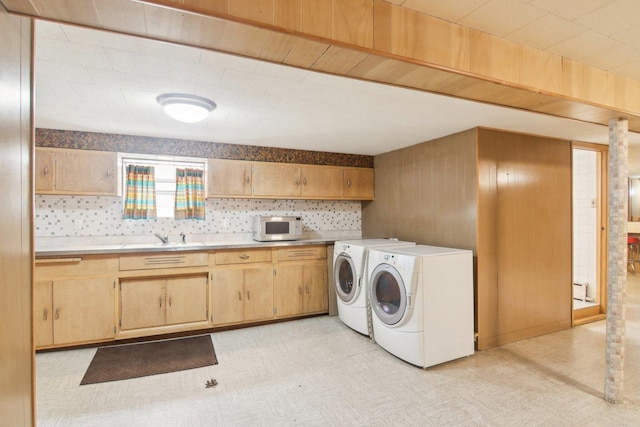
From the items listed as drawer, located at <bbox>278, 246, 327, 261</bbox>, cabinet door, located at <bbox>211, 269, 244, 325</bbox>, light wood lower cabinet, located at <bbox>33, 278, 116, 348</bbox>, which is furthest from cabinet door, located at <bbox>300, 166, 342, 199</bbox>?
light wood lower cabinet, located at <bbox>33, 278, 116, 348</bbox>

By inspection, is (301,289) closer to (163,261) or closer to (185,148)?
(163,261)

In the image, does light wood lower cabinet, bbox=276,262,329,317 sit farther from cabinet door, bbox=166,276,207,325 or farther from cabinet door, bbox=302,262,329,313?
cabinet door, bbox=166,276,207,325

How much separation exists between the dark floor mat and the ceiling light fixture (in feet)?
6.86

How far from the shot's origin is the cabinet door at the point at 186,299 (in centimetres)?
342

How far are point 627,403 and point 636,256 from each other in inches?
262

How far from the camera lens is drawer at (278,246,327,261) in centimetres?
395

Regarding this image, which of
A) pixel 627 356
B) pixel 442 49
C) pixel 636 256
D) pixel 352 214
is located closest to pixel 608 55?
pixel 442 49

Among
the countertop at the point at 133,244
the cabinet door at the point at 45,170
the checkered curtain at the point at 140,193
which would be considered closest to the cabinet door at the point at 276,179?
the countertop at the point at 133,244

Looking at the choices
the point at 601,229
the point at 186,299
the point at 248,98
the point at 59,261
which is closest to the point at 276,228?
the point at 186,299

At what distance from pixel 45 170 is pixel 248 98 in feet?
7.96

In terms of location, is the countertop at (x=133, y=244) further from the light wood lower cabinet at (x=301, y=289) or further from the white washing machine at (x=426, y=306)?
the white washing machine at (x=426, y=306)

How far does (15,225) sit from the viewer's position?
111 cm

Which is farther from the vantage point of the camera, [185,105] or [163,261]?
[163,261]

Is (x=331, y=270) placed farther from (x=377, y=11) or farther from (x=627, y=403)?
(x=377, y=11)
